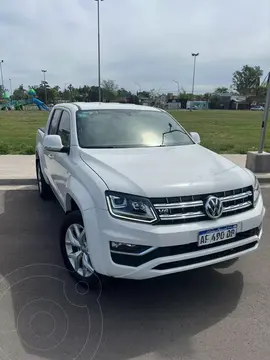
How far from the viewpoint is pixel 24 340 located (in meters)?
2.62

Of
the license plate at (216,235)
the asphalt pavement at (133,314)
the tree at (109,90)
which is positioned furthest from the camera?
the tree at (109,90)

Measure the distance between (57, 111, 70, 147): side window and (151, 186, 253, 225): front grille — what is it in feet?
6.07

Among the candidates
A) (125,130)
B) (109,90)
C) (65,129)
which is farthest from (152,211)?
(109,90)

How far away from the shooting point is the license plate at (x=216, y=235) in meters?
2.86

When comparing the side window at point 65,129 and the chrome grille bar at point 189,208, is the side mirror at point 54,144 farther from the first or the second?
the chrome grille bar at point 189,208

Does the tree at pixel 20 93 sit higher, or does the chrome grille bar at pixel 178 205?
the chrome grille bar at pixel 178 205

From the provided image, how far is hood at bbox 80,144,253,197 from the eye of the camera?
9.44ft

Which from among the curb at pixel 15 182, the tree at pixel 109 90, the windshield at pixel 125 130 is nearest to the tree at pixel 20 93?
the tree at pixel 109 90

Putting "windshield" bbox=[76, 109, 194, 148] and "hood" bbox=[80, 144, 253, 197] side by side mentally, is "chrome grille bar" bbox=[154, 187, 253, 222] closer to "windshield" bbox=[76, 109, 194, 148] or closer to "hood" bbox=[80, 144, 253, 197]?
"hood" bbox=[80, 144, 253, 197]

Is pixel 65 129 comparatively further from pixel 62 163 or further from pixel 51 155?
pixel 62 163

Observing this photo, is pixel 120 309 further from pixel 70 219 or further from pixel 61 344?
pixel 70 219

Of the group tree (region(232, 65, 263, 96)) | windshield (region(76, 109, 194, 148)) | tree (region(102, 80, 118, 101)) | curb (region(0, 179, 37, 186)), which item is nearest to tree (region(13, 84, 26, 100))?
tree (region(102, 80, 118, 101))

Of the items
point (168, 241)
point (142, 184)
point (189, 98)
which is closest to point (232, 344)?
point (168, 241)

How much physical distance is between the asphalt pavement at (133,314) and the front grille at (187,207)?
2.70 ft
